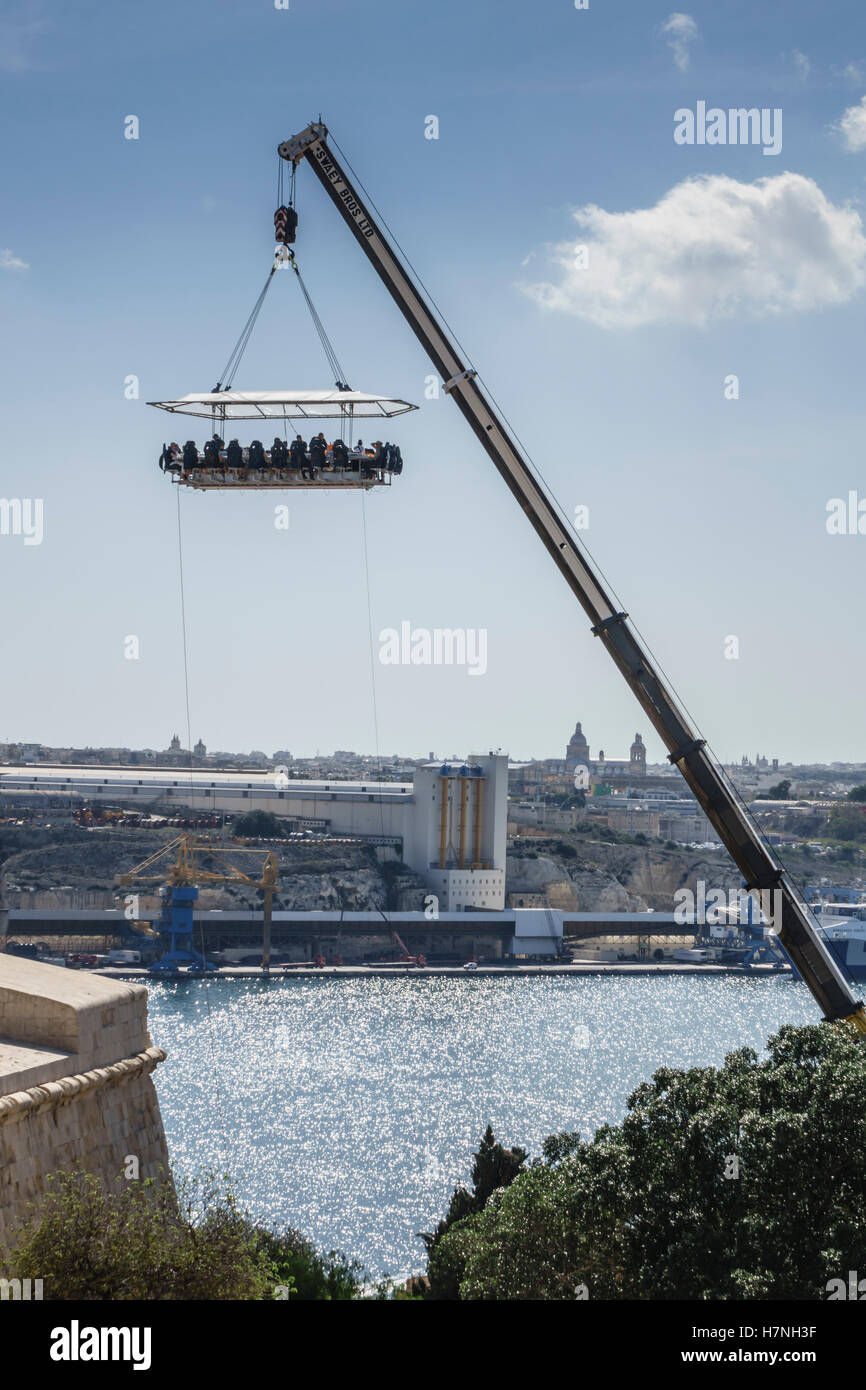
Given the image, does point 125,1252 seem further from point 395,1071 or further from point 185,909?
point 185,909

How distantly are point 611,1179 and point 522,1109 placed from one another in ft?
71.3

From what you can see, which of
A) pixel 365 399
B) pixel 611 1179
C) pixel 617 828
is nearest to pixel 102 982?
pixel 611 1179

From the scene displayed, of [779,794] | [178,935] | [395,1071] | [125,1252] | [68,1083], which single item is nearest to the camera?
[125,1252]

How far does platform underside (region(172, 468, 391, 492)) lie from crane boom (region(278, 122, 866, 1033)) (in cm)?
141

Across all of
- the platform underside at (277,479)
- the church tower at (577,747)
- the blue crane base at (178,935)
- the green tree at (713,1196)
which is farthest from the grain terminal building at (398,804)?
the church tower at (577,747)

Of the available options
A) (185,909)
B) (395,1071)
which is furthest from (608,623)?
(185,909)

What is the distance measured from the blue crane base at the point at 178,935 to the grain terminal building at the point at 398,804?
40.0ft

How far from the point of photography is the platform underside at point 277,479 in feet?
35.3

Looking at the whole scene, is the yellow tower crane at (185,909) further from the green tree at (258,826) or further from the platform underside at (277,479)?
the platform underside at (277,479)

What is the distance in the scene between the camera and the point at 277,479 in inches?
426

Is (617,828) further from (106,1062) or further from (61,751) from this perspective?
(106,1062)

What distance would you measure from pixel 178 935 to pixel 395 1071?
20053mm
